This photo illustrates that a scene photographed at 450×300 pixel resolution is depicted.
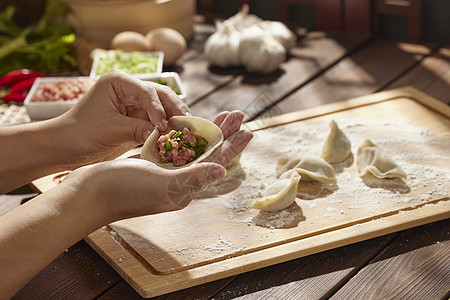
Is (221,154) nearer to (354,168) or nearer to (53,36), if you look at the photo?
(354,168)

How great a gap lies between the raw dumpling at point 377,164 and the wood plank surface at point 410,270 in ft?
0.60

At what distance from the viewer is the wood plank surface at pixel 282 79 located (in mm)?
2242

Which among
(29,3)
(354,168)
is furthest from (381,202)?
(29,3)

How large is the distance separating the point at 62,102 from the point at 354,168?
3.29ft

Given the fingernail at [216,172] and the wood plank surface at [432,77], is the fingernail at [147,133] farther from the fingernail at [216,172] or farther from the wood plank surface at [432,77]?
the wood plank surface at [432,77]

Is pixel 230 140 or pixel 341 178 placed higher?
pixel 230 140

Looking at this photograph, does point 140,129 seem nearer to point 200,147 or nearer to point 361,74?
point 200,147

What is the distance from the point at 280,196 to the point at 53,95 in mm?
1019

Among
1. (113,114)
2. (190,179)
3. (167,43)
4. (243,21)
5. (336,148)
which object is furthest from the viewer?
(243,21)

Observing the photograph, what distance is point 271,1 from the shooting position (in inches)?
121

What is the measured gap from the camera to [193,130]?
1503mm

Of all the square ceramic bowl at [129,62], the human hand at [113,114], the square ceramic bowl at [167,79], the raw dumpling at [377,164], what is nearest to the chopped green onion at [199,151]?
the human hand at [113,114]

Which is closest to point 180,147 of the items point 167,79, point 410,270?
point 410,270

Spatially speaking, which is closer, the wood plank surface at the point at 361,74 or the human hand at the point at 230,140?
the human hand at the point at 230,140
